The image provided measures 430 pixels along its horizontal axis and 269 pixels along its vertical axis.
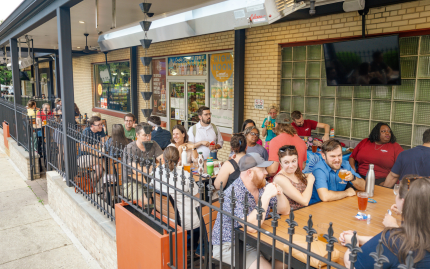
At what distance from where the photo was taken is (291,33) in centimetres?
676

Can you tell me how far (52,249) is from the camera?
477 cm

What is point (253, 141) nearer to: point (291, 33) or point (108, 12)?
point (291, 33)

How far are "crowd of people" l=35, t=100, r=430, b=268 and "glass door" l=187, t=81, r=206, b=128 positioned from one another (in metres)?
2.74

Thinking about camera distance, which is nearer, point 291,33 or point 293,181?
point 293,181

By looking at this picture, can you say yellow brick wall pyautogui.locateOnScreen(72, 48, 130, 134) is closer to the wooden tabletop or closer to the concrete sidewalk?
the concrete sidewalk

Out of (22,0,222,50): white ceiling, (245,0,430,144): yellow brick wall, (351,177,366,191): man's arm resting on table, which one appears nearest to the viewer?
(351,177,366,191): man's arm resting on table

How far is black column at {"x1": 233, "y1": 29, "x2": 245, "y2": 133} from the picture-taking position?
7.61 metres

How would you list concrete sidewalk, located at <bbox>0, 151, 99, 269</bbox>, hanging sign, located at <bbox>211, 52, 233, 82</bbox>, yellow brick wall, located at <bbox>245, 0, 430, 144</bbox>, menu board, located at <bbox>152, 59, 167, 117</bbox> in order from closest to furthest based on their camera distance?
concrete sidewalk, located at <bbox>0, 151, 99, 269</bbox> < yellow brick wall, located at <bbox>245, 0, 430, 144</bbox> < hanging sign, located at <bbox>211, 52, 233, 82</bbox> < menu board, located at <bbox>152, 59, 167, 117</bbox>

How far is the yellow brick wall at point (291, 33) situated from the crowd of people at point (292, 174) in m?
0.67

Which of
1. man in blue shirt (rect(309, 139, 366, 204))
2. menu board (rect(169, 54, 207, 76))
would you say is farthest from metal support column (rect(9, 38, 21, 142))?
man in blue shirt (rect(309, 139, 366, 204))

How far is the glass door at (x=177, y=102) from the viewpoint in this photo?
1016 centimetres

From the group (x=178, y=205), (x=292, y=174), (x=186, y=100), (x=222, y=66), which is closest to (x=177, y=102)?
(x=186, y=100)

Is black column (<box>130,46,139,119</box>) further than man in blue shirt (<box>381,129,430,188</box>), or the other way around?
black column (<box>130,46,139,119</box>)

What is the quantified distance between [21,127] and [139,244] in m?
7.76
